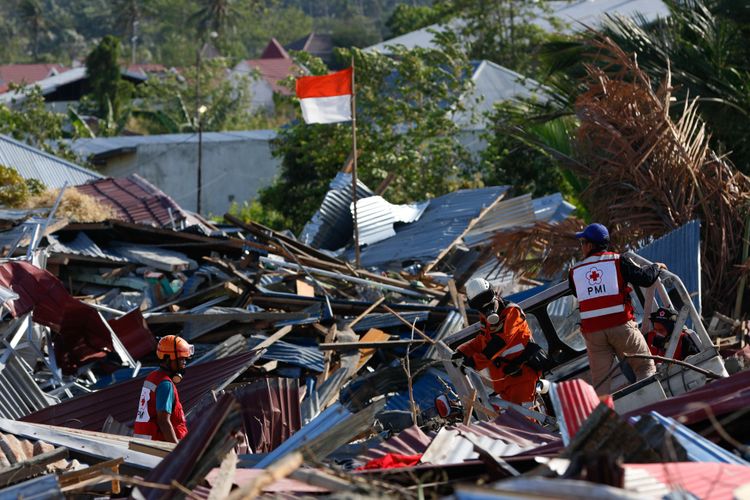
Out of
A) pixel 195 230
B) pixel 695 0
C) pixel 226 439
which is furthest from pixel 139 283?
pixel 226 439

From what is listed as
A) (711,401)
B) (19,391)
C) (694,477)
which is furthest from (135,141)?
(694,477)

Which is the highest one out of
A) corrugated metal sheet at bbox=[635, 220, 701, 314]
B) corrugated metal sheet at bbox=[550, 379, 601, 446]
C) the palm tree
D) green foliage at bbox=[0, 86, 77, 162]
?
corrugated metal sheet at bbox=[550, 379, 601, 446]

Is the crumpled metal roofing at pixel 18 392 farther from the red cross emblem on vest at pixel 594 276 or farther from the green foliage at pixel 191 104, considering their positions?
the green foliage at pixel 191 104

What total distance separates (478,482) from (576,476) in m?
0.59

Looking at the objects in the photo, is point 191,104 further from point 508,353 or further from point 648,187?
point 508,353

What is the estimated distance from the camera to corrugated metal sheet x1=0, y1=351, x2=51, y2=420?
899 centimetres

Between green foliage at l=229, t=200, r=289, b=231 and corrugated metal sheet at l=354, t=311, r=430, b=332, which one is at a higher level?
corrugated metal sheet at l=354, t=311, r=430, b=332

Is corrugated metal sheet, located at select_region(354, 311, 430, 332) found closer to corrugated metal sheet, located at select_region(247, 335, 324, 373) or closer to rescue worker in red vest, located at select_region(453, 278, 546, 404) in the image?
corrugated metal sheet, located at select_region(247, 335, 324, 373)

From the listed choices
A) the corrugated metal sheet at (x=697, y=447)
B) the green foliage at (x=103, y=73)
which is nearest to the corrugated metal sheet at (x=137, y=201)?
the corrugated metal sheet at (x=697, y=447)

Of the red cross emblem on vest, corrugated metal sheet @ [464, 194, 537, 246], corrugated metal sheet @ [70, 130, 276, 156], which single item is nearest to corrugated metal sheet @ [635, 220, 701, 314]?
the red cross emblem on vest

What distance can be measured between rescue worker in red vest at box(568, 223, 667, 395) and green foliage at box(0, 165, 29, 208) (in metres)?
11.5

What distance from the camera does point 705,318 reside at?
33.1 ft

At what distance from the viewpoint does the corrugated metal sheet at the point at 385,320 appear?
1134cm

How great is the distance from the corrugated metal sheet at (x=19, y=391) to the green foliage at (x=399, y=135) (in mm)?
14310
